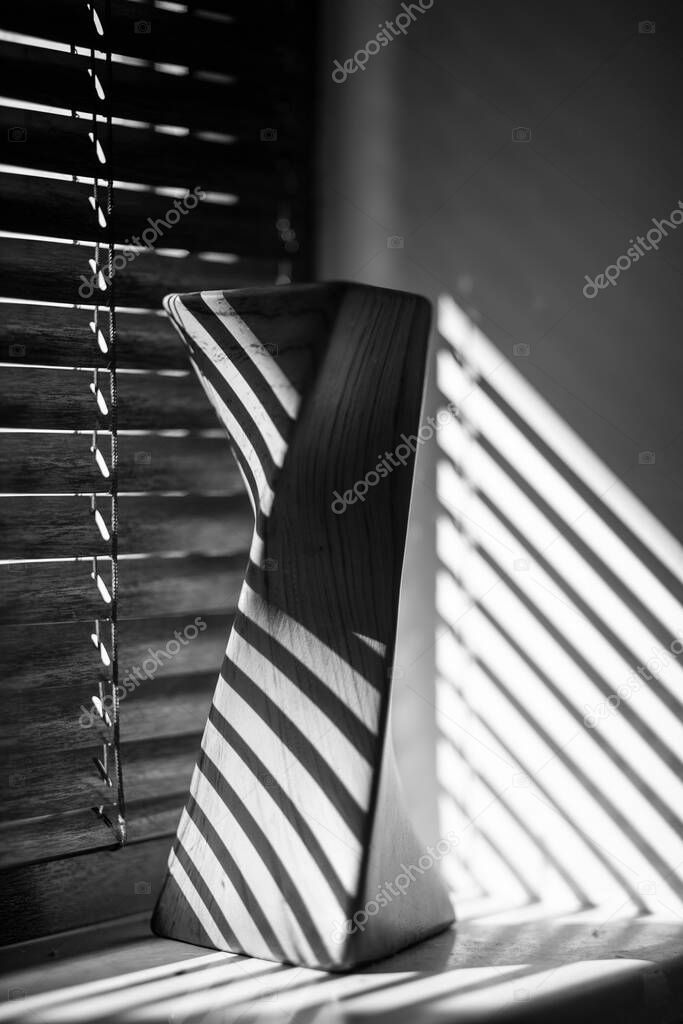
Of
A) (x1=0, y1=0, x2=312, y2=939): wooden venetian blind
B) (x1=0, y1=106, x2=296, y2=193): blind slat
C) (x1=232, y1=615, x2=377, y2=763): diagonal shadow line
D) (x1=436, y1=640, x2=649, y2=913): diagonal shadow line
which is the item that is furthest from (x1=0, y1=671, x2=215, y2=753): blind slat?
(x1=0, y1=106, x2=296, y2=193): blind slat

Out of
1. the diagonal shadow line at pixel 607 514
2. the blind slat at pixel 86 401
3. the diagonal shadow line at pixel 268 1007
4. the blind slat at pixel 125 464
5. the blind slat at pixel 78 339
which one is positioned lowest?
the diagonal shadow line at pixel 268 1007

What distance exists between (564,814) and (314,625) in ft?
1.59

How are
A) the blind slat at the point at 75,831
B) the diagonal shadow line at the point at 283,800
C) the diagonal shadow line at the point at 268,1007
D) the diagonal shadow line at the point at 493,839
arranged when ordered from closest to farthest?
the diagonal shadow line at the point at 268,1007, the diagonal shadow line at the point at 283,800, the blind slat at the point at 75,831, the diagonal shadow line at the point at 493,839

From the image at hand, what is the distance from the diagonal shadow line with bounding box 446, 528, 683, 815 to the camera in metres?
1.40

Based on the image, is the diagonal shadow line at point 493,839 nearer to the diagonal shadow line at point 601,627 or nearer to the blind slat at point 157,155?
the diagonal shadow line at point 601,627

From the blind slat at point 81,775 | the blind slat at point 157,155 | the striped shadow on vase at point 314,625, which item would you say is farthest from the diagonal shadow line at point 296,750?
the blind slat at point 157,155

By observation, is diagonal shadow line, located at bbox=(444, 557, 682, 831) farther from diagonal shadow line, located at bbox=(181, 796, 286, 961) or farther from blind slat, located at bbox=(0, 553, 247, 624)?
diagonal shadow line, located at bbox=(181, 796, 286, 961)

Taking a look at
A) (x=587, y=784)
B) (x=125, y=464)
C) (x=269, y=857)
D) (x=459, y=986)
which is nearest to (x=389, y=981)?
(x=459, y=986)

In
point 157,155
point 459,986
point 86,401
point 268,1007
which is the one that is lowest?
point 459,986

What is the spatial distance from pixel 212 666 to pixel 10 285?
1.99ft

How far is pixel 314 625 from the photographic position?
128 centimetres

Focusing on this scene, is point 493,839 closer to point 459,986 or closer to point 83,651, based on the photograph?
point 459,986

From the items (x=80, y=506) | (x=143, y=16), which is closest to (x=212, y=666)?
(x=80, y=506)

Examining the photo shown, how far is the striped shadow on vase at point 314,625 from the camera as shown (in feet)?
4.08
